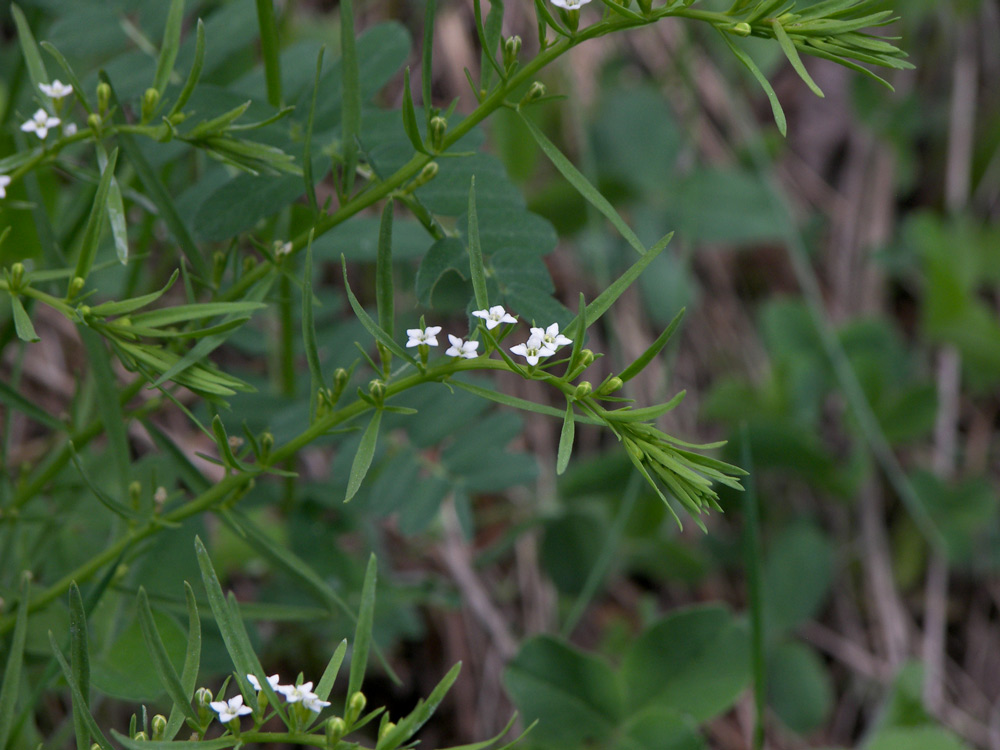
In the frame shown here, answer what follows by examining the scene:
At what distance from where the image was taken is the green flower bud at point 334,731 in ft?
2.36

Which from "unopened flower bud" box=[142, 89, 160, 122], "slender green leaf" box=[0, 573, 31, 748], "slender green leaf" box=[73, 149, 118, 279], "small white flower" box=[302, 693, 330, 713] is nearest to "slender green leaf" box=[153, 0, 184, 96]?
"unopened flower bud" box=[142, 89, 160, 122]

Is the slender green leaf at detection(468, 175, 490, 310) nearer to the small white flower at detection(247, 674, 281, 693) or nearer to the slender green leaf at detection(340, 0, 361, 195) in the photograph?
the slender green leaf at detection(340, 0, 361, 195)

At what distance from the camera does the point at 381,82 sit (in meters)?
1.19

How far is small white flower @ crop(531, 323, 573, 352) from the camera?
80cm

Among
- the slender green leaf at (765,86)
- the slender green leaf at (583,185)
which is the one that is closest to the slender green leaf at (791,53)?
the slender green leaf at (765,86)

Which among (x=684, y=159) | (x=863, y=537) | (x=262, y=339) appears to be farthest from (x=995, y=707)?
(x=262, y=339)

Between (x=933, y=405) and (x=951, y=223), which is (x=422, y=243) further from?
(x=951, y=223)

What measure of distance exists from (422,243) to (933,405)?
1.32 metres

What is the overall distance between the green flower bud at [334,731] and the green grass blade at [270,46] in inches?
27.2

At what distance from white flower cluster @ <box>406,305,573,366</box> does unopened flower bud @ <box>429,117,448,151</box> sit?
178mm

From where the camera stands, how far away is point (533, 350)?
2.65ft

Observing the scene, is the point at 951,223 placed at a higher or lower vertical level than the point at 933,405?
higher

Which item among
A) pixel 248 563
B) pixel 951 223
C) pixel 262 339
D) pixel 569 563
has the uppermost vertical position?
pixel 262 339

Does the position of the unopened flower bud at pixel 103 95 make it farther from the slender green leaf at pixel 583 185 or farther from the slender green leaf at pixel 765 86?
the slender green leaf at pixel 765 86
